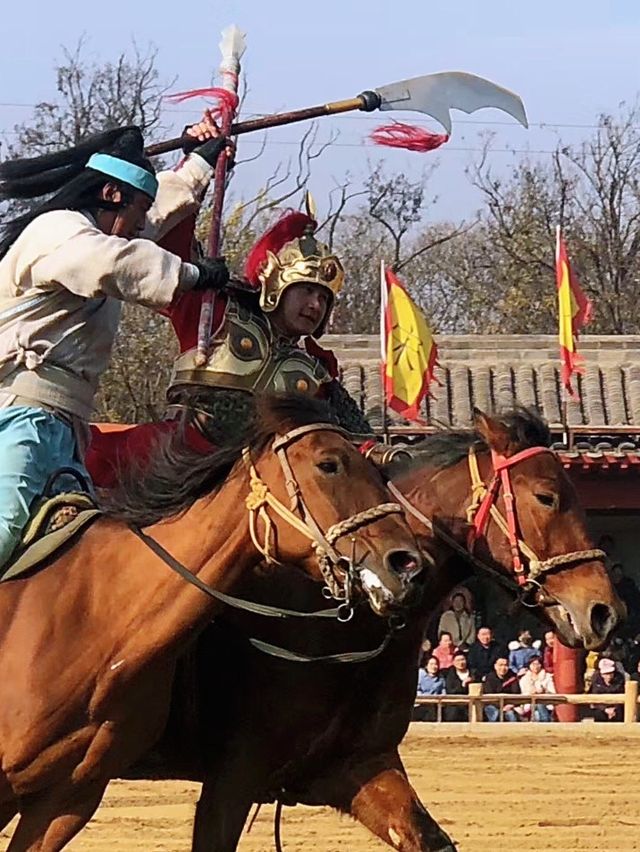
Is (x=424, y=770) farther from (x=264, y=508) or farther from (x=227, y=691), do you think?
(x=264, y=508)

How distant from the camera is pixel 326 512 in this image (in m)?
6.23

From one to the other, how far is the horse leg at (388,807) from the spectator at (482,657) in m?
10.2

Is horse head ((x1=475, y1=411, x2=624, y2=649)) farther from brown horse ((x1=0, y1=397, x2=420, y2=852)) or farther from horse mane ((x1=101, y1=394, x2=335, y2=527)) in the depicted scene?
horse mane ((x1=101, y1=394, x2=335, y2=527))

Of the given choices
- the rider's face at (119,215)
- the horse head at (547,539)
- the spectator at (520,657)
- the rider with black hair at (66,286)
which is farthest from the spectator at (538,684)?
the rider's face at (119,215)

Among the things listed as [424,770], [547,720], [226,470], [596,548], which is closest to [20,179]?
[226,470]

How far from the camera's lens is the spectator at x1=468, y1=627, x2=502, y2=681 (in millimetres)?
17609

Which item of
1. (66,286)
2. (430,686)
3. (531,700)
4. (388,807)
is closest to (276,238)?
(66,286)

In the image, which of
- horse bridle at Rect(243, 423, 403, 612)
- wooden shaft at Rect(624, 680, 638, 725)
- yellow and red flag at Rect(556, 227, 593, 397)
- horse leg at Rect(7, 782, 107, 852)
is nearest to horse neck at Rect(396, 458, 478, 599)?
horse bridle at Rect(243, 423, 403, 612)

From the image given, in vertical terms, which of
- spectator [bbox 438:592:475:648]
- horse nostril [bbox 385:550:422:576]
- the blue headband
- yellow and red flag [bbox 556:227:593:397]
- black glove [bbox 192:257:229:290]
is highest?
yellow and red flag [bbox 556:227:593:397]

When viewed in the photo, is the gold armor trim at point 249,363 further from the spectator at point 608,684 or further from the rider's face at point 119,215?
the spectator at point 608,684

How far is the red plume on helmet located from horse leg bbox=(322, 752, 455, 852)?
2.23m

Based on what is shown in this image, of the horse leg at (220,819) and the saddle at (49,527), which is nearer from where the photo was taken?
the saddle at (49,527)

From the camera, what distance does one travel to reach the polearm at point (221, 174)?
8164mm

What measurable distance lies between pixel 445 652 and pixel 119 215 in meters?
10.9
